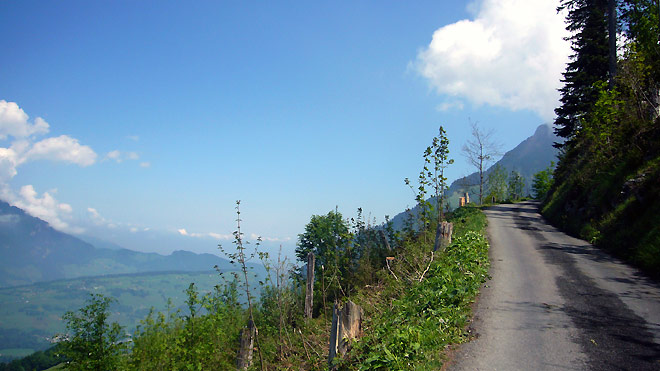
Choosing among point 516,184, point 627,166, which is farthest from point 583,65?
point 516,184

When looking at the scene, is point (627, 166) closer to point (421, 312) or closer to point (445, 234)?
point (445, 234)

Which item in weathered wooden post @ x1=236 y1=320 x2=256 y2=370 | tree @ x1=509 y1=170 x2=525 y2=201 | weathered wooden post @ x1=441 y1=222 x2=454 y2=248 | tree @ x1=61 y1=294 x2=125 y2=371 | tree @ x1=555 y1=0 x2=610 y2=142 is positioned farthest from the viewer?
tree @ x1=509 y1=170 x2=525 y2=201

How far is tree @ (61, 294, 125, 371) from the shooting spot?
14555 millimetres

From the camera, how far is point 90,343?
1464cm

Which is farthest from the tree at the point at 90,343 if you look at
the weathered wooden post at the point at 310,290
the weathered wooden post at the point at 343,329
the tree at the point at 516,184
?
the tree at the point at 516,184

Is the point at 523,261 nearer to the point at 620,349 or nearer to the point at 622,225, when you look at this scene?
the point at 622,225

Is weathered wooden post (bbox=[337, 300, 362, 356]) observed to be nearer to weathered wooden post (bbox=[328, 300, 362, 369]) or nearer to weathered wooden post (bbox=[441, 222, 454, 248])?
weathered wooden post (bbox=[328, 300, 362, 369])

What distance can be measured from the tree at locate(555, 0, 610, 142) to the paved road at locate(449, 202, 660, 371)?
971 inches

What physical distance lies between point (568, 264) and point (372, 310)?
6.83 meters

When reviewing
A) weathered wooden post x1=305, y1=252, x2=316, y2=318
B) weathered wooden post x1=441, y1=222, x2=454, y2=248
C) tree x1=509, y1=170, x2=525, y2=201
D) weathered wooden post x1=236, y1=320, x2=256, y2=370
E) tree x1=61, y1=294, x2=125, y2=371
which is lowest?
tree x1=61, y1=294, x2=125, y2=371

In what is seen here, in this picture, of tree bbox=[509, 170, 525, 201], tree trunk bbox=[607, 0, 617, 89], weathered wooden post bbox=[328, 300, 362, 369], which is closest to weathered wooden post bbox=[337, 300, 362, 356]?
weathered wooden post bbox=[328, 300, 362, 369]

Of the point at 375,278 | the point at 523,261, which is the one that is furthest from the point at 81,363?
the point at 523,261

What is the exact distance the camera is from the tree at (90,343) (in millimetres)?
14555

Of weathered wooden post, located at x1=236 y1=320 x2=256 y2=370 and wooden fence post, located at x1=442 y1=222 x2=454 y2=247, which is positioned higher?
wooden fence post, located at x1=442 y1=222 x2=454 y2=247
